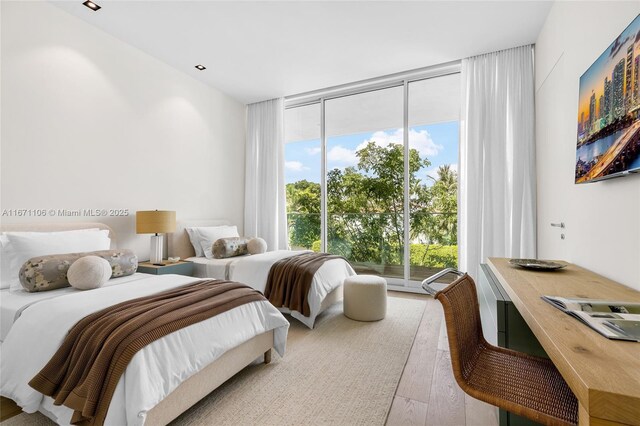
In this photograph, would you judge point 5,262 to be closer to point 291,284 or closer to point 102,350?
point 102,350

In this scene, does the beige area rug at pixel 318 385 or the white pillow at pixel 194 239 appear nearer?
the beige area rug at pixel 318 385

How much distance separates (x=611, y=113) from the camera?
1.52m

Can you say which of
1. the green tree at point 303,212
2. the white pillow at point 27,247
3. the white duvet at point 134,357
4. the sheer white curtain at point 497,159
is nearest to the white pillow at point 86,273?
the white duvet at point 134,357

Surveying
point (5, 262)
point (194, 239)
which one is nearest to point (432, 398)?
→ point (5, 262)

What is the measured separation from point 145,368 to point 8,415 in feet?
3.46

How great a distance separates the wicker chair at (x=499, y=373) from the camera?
98 cm

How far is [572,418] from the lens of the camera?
929 millimetres

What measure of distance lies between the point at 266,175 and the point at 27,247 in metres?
3.18

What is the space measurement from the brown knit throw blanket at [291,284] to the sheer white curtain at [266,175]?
1.81 meters

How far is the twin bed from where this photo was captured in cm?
132

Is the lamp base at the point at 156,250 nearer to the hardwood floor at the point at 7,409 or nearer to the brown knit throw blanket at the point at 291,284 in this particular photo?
the brown knit throw blanket at the point at 291,284

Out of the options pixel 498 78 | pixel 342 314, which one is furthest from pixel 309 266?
pixel 498 78

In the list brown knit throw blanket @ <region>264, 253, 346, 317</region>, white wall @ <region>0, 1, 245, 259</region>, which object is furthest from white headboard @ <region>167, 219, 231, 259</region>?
brown knit throw blanket @ <region>264, 253, 346, 317</region>

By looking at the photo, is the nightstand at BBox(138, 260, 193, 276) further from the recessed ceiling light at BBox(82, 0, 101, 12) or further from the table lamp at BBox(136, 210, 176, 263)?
the recessed ceiling light at BBox(82, 0, 101, 12)
